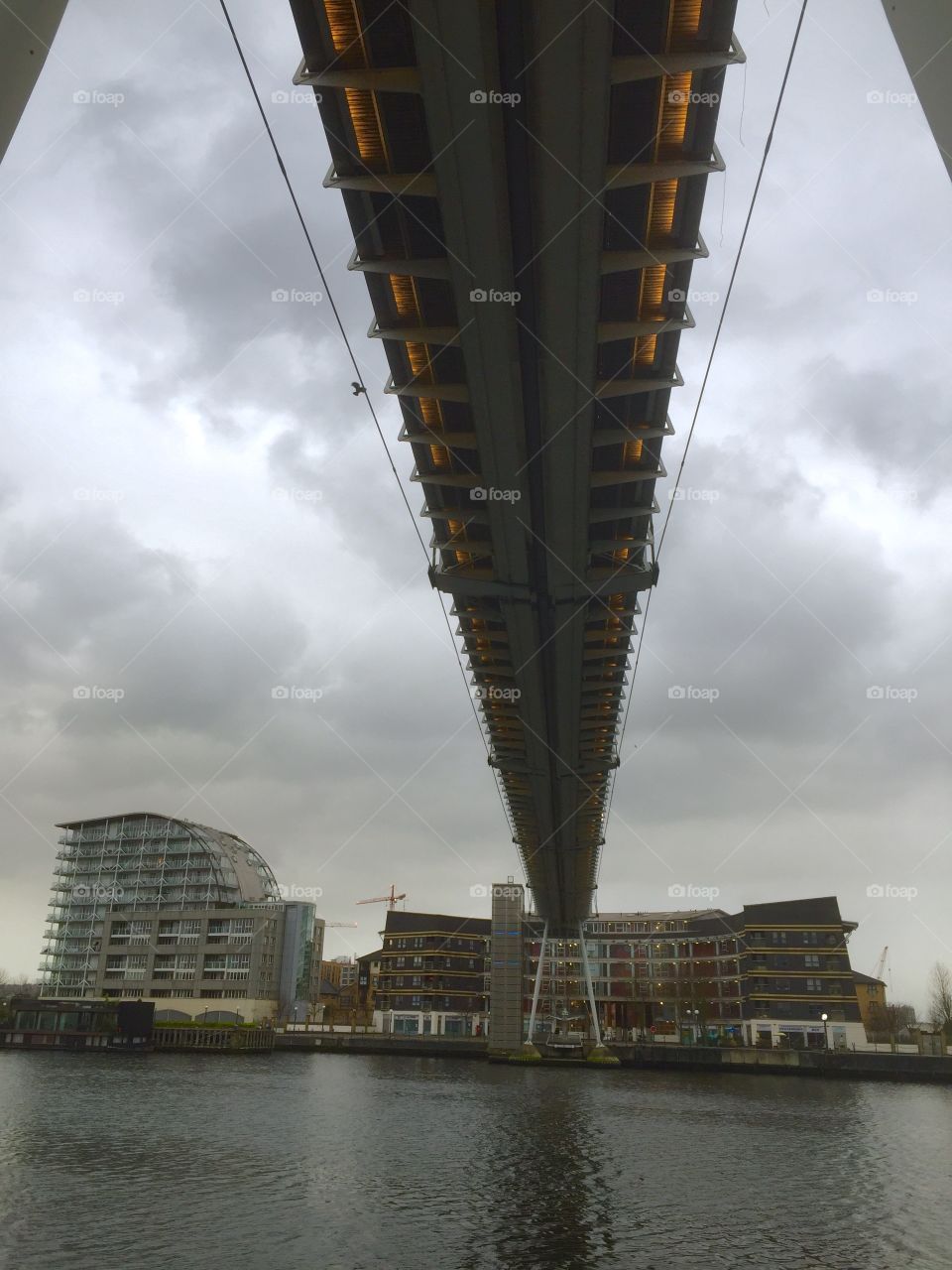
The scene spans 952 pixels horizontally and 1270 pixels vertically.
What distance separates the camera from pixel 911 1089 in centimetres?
5256

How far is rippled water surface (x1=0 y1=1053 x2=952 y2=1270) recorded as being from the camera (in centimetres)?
1541

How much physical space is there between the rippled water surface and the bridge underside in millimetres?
11906

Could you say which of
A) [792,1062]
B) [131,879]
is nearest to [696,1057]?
[792,1062]

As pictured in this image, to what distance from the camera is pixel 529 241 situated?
10.7 metres

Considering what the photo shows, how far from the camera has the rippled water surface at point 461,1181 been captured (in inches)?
607

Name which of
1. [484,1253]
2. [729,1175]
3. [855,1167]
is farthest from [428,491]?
[855,1167]

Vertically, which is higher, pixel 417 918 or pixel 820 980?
pixel 417 918

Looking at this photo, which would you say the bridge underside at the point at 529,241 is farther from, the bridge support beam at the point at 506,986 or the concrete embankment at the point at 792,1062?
the bridge support beam at the point at 506,986

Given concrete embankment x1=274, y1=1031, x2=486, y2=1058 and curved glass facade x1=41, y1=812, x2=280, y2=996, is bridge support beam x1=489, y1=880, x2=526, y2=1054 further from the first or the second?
curved glass facade x1=41, y1=812, x2=280, y2=996

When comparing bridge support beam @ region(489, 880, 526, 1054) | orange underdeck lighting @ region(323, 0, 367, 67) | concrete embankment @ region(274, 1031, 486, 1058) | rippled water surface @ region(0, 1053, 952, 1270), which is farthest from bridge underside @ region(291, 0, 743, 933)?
concrete embankment @ region(274, 1031, 486, 1058)

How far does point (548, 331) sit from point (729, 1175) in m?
20.8

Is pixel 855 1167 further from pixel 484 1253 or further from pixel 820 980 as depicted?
pixel 820 980

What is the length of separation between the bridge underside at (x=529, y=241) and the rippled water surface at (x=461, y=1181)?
39.1 ft

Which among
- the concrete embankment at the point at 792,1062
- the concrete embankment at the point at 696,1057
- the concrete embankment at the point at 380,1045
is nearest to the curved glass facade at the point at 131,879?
the concrete embankment at the point at 380,1045
